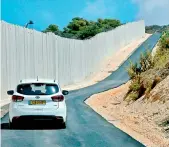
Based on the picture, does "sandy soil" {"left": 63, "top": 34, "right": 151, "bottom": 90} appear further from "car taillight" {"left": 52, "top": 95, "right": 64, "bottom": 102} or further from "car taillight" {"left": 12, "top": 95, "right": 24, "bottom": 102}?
"car taillight" {"left": 12, "top": 95, "right": 24, "bottom": 102}

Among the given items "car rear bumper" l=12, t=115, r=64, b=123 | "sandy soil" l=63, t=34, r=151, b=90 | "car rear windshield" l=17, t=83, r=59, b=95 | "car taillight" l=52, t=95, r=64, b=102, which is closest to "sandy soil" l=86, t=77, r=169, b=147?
"car rear bumper" l=12, t=115, r=64, b=123

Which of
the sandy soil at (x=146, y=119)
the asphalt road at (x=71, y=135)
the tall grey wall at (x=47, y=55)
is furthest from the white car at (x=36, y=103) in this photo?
the tall grey wall at (x=47, y=55)

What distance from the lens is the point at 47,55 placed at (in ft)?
138

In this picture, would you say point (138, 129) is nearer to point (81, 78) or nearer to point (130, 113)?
point (130, 113)

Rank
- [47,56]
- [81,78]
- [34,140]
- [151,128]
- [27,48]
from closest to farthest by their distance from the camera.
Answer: [34,140] → [151,128] → [27,48] → [47,56] → [81,78]

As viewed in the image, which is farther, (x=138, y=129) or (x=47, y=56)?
(x=47, y=56)

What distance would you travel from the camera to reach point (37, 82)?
16.7m

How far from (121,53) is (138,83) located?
50317 millimetres

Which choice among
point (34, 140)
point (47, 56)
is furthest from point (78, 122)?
point (47, 56)

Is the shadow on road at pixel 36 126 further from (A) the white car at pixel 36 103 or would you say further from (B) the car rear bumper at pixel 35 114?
(B) the car rear bumper at pixel 35 114

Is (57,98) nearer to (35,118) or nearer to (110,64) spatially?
(35,118)

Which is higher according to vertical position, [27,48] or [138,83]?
[27,48]

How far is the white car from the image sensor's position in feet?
53.1

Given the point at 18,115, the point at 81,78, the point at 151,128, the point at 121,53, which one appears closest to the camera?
the point at 18,115
